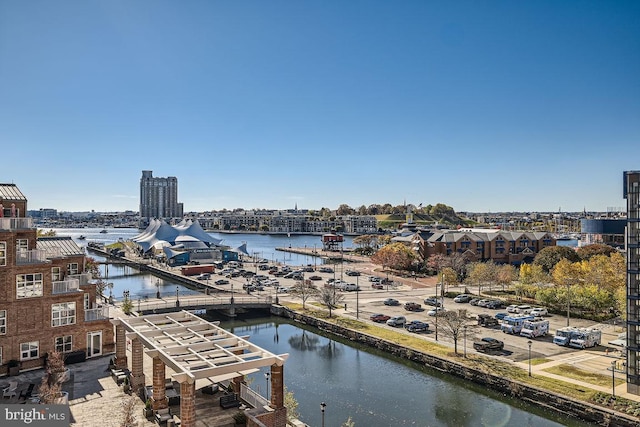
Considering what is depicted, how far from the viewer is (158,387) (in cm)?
1664

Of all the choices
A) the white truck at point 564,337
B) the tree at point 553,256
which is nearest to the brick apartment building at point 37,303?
the white truck at point 564,337

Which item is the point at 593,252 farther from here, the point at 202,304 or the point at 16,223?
the point at 16,223

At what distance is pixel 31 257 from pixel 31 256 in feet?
0.15

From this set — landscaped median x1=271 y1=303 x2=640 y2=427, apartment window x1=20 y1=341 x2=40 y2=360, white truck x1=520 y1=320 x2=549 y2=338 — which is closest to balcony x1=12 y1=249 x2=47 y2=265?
apartment window x1=20 y1=341 x2=40 y2=360

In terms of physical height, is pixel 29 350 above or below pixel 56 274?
below

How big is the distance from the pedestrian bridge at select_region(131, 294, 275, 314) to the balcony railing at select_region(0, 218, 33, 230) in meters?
21.9

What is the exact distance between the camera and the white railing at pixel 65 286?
72.8 ft

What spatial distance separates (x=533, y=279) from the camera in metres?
50.4

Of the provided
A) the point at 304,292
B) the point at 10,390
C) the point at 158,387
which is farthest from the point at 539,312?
the point at 10,390

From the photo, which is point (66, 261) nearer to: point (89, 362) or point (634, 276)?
point (89, 362)

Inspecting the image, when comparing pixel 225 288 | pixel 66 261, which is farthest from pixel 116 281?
pixel 66 261

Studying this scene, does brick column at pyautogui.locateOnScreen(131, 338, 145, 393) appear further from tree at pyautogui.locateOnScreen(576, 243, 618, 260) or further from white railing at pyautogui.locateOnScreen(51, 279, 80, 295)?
tree at pyautogui.locateOnScreen(576, 243, 618, 260)

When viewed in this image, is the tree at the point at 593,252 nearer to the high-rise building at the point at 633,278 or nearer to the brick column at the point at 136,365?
the high-rise building at the point at 633,278

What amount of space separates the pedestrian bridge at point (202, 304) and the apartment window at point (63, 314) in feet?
66.1
